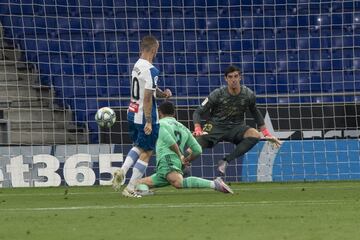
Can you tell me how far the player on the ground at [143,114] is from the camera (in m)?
12.7

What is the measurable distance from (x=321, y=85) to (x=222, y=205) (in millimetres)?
12449

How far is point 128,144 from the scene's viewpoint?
18.9 m

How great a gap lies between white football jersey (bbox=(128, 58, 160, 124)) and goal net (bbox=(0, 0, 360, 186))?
6.03 metres

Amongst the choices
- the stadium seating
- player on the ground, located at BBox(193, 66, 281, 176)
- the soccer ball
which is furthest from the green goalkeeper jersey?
the stadium seating

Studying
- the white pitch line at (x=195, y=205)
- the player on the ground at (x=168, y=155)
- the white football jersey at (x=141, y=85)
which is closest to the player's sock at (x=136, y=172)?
the player on the ground at (x=168, y=155)

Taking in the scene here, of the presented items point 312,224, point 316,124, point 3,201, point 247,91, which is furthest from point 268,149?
point 312,224

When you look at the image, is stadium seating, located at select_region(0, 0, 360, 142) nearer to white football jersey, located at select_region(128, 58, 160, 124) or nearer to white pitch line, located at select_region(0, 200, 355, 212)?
white football jersey, located at select_region(128, 58, 160, 124)

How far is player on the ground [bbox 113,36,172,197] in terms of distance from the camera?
41.7ft

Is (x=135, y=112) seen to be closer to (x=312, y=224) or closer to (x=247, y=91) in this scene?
(x=247, y=91)

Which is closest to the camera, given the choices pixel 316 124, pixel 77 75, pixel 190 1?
pixel 316 124

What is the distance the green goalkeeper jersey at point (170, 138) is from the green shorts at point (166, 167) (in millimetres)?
63

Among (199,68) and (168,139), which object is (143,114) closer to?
(168,139)

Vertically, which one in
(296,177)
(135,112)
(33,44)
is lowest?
(296,177)

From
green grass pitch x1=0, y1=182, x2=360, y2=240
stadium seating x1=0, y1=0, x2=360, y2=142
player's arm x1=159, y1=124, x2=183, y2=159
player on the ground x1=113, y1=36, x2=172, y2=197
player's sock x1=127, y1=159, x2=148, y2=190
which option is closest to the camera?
green grass pitch x1=0, y1=182, x2=360, y2=240
